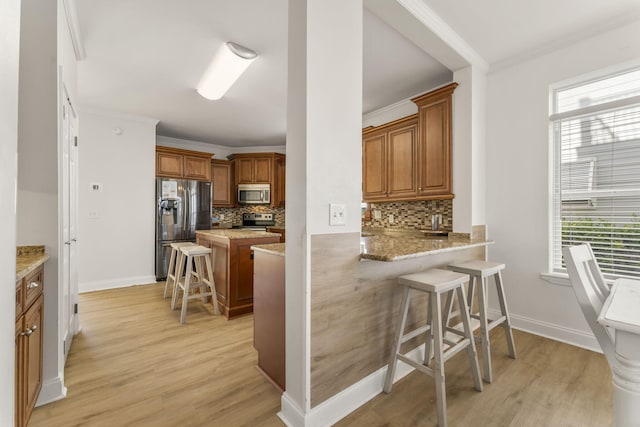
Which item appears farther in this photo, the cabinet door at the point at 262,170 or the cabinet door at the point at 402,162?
the cabinet door at the point at 262,170

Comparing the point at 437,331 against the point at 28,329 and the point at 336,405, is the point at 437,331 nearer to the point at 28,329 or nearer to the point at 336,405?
the point at 336,405

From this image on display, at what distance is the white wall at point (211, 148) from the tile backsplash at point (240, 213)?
1.16 metres

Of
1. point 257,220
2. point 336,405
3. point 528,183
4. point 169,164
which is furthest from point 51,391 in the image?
point 257,220

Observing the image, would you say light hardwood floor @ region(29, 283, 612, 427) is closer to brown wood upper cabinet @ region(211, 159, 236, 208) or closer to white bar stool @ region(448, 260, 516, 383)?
white bar stool @ region(448, 260, 516, 383)

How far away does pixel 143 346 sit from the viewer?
2389 mm

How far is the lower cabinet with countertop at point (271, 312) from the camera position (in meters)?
1.77

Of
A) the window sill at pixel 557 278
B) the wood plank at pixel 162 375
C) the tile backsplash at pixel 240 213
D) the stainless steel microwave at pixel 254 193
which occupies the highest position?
the stainless steel microwave at pixel 254 193

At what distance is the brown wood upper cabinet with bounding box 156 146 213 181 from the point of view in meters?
4.71

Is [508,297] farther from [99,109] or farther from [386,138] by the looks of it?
[99,109]

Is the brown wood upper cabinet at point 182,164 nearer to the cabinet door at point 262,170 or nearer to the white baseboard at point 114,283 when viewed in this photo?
the cabinet door at point 262,170

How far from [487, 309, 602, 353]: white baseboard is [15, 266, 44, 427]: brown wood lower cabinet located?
351cm

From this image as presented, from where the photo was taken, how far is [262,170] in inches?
235

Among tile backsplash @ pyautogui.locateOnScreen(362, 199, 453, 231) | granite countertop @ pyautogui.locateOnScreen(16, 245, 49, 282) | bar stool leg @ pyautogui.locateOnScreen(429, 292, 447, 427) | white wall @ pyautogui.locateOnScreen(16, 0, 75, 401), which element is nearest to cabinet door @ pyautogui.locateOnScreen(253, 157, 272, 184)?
tile backsplash @ pyautogui.locateOnScreen(362, 199, 453, 231)

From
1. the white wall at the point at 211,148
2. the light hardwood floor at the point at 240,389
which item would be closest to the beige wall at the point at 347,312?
the light hardwood floor at the point at 240,389
